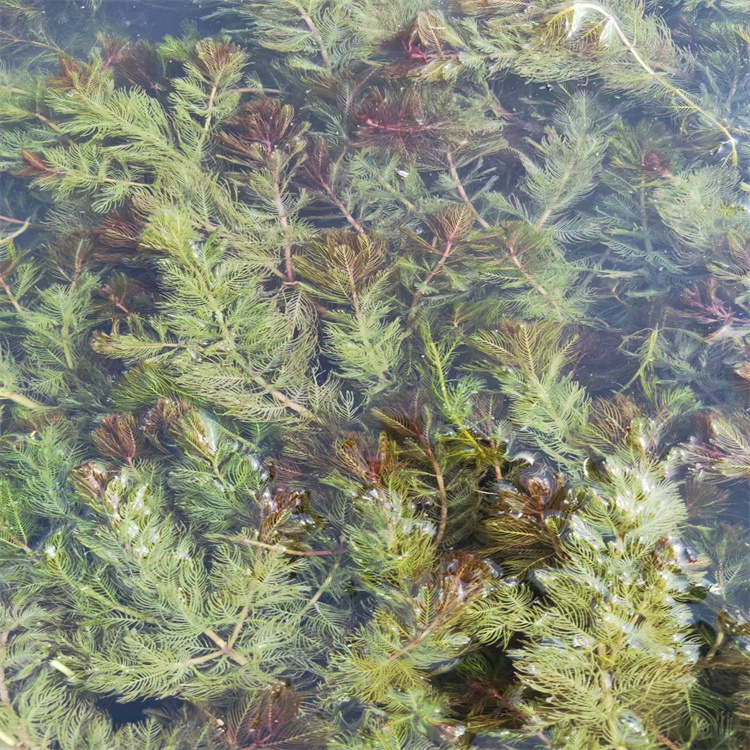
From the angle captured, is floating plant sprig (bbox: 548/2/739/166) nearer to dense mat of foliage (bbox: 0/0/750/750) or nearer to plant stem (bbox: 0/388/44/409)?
dense mat of foliage (bbox: 0/0/750/750)

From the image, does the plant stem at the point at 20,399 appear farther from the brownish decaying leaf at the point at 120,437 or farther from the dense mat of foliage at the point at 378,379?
the brownish decaying leaf at the point at 120,437

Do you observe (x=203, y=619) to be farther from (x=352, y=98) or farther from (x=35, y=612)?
(x=352, y=98)

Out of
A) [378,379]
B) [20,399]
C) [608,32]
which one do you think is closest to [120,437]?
[20,399]

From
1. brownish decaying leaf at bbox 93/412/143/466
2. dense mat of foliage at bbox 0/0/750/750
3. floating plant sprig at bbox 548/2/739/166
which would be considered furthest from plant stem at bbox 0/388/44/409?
floating plant sprig at bbox 548/2/739/166

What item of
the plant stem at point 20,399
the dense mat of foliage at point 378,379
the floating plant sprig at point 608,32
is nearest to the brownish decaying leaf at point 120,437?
the dense mat of foliage at point 378,379

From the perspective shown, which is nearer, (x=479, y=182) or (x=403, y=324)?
(x=403, y=324)

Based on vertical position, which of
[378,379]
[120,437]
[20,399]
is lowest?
[20,399]

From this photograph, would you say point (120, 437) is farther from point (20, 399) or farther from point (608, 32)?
point (608, 32)

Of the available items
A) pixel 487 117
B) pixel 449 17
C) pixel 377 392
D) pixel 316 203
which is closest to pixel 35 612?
pixel 377 392
